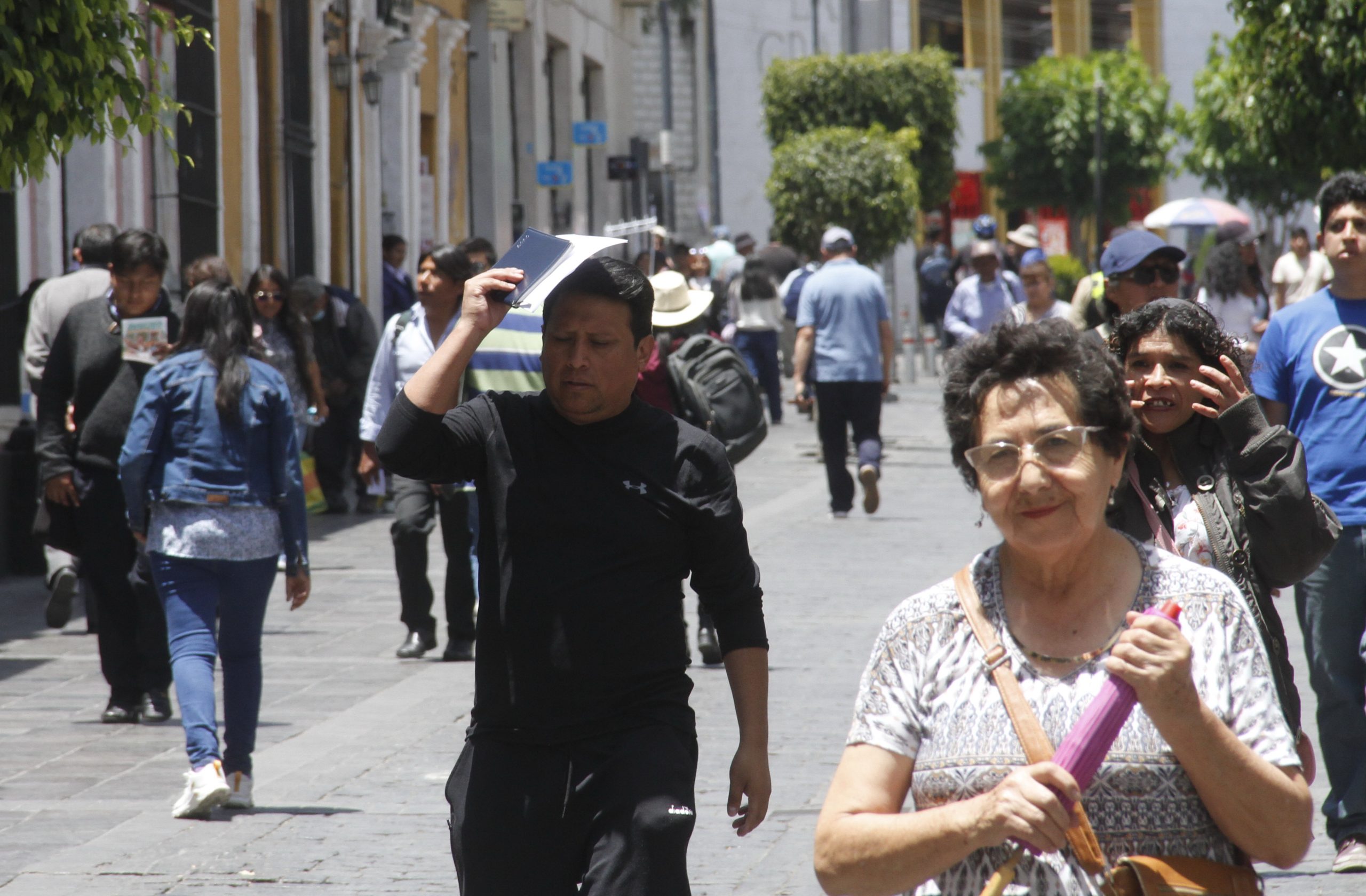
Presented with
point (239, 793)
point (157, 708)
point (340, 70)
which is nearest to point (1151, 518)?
point (239, 793)

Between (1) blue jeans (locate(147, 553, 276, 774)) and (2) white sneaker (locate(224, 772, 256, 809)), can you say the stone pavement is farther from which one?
(1) blue jeans (locate(147, 553, 276, 774))

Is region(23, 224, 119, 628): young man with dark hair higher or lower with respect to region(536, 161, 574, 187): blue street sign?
lower

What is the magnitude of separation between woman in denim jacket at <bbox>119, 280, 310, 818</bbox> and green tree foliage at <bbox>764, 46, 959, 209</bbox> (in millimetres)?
26451

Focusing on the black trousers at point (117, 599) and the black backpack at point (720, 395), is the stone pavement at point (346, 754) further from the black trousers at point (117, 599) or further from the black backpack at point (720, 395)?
the black backpack at point (720, 395)

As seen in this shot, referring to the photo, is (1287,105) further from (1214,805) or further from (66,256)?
(1214,805)

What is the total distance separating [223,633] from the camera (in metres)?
6.76

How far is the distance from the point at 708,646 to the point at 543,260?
5.37m

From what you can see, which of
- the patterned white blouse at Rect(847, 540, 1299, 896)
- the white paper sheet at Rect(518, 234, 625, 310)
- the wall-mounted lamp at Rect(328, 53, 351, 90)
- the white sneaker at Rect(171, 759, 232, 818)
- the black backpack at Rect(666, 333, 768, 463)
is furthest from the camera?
the wall-mounted lamp at Rect(328, 53, 351, 90)

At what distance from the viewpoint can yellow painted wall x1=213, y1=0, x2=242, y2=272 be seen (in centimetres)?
1780

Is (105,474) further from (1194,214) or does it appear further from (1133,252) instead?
(1194,214)

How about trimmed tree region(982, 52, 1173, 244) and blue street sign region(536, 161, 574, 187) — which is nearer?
blue street sign region(536, 161, 574, 187)

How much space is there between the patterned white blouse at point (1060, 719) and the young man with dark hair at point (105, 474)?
567 centimetres

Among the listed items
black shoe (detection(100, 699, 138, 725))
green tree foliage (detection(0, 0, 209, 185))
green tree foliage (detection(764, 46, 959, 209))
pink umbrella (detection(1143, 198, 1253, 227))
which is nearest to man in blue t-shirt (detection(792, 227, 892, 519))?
black shoe (detection(100, 699, 138, 725))

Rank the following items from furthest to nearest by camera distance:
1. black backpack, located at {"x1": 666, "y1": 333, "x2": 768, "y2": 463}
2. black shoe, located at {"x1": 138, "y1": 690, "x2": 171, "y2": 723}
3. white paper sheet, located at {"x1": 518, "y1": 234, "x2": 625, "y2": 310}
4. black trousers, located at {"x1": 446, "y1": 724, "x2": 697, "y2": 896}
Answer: black backpack, located at {"x1": 666, "y1": 333, "x2": 768, "y2": 463}, black shoe, located at {"x1": 138, "y1": 690, "x2": 171, "y2": 723}, white paper sheet, located at {"x1": 518, "y1": 234, "x2": 625, "y2": 310}, black trousers, located at {"x1": 446, "y1": 724, "x2": 697, "y2": 896}
